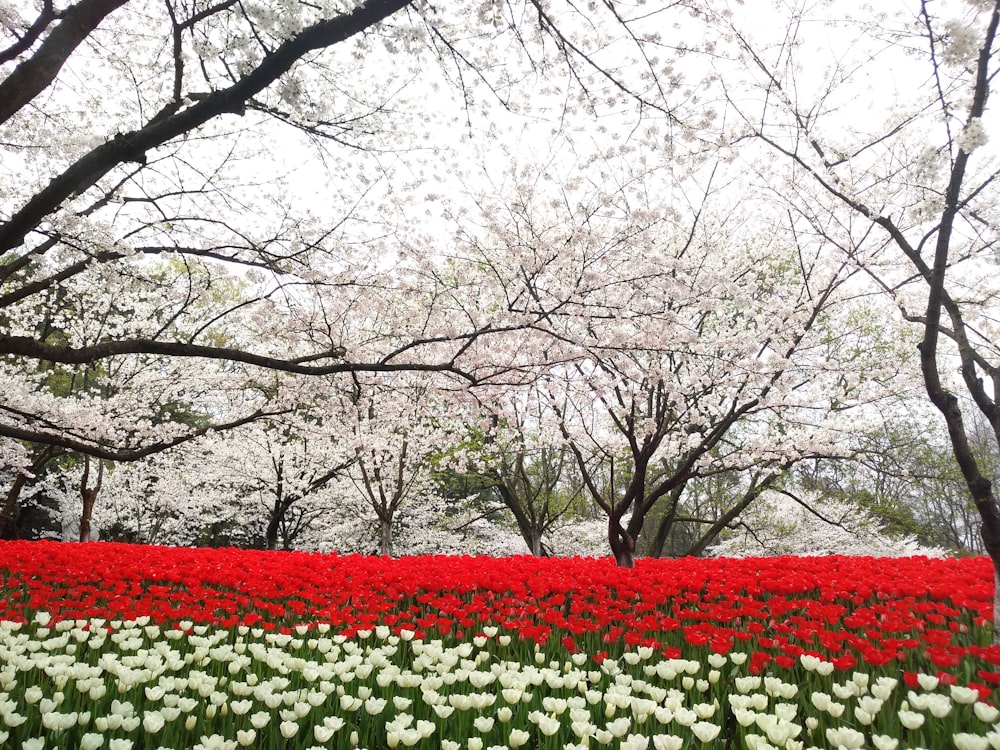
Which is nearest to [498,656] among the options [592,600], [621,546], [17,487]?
[592,600]

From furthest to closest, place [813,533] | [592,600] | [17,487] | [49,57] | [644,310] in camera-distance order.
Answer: [813,533]
[17,487]
[644,310]
[592,600]
[49,57]

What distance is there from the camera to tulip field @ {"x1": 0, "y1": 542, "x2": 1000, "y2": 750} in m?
2.34

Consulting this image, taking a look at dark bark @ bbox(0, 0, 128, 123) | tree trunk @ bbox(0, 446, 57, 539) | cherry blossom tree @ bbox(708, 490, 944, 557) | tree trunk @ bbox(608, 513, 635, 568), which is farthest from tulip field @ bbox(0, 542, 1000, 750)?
cherry blossom tree @ bbox(708, 490, 944, 557)

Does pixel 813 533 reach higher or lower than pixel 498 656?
higher

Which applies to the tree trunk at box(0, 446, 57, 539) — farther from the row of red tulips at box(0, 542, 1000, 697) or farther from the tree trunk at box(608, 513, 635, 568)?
the tree trunk at box(608, 513, 635, 568)

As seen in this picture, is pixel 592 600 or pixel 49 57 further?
pixel 592 600

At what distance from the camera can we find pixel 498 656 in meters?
3.68

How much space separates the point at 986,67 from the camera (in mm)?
3453

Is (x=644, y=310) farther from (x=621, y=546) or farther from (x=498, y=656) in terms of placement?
(x=498, y=656)

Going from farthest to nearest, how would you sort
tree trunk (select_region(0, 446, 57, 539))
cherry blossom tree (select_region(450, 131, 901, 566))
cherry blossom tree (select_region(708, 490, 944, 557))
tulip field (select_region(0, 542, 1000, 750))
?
cherry blossom tree (select_region(708, 490, 944, 557)) < tree trunk (select_region(0, 446, 57, 539)) < cherry blossom tree (select_region(450, 131, 901, 566)) < tulip field (select_region(0, 542, 1000, 750))

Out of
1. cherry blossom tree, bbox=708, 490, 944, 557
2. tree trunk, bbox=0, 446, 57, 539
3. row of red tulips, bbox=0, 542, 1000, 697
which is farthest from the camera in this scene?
cherry blossom tree, bbox=708, 490, 944, 557

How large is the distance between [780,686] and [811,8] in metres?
6.00

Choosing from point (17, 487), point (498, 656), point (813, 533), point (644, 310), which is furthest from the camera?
point (813, 533)

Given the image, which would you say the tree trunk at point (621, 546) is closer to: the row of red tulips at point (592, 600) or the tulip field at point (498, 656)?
the row of red tulips at point (592, 600)
